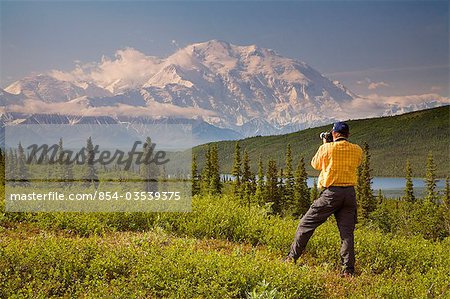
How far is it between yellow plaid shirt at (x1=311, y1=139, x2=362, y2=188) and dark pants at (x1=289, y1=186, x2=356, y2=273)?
18 centimetres

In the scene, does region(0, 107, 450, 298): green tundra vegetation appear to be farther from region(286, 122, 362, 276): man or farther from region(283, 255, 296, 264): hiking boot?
region(286, 122, 362, 276): man

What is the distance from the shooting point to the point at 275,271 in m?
8.33

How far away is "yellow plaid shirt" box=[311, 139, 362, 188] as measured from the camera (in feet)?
34.8

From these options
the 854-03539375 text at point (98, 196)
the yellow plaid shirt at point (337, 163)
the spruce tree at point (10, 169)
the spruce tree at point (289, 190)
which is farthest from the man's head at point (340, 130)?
the spruce tree at point (289, 190)

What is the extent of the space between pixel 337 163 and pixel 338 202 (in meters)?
0.88

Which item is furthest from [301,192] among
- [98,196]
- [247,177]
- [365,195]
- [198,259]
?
[198,259]

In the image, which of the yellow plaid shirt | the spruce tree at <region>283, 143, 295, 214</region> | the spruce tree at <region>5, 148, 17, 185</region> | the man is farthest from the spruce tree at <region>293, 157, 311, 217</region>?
the man

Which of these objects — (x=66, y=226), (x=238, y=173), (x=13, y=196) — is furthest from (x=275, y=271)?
(x=238, y=173)

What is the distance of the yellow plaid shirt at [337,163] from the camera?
1062cm

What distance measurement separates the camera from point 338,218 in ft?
35.2

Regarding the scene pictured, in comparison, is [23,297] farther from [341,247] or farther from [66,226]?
[341,247]

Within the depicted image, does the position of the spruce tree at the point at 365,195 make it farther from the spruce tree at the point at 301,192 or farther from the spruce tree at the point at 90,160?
the spruce tree at the point at 90,160

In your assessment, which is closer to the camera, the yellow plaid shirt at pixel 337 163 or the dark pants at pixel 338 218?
the dark pants at pixel 338 218

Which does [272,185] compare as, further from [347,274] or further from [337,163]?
[347,274]
